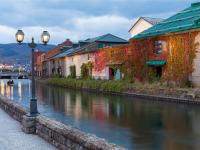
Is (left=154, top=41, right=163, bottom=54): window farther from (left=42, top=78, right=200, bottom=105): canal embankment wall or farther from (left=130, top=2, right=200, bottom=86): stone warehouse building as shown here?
(left=42, top=78, right=200, bottom=105): canal embankment wall

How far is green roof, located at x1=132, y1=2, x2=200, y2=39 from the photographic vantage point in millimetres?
38397

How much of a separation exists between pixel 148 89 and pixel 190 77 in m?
4.49

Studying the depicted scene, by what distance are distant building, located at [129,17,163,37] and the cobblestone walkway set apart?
4994 centimetres

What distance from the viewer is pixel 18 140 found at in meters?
13.0

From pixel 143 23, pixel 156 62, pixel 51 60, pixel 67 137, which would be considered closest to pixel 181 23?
pixel 156 62

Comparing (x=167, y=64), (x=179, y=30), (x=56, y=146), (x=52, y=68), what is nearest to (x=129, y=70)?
(x=167, y=64)

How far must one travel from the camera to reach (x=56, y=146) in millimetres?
11594

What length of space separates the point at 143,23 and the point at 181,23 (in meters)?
25.3

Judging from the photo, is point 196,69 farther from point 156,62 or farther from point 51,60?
point 51,60

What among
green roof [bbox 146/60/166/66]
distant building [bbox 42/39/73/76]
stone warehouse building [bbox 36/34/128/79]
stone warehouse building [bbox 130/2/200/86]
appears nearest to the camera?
stone warehouse building [bbox 130/2/200/86]

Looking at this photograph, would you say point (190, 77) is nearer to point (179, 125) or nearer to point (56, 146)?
point (179, 125)

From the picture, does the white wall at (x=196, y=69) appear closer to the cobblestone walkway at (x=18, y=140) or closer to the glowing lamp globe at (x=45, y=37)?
the glowing lamp globe at (x=45, y=37)

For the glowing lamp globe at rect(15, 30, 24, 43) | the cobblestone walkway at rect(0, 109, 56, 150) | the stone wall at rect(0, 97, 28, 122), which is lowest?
the cobblestone walkway at rect(0, 109, 56, 150)

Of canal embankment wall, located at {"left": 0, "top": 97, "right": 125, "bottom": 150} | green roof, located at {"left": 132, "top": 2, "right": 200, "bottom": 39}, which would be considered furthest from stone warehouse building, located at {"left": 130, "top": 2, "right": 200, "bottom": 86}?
canal embankment wall, located at {"left": 0, "top": 97, "right": 125, "bottom": 150}
